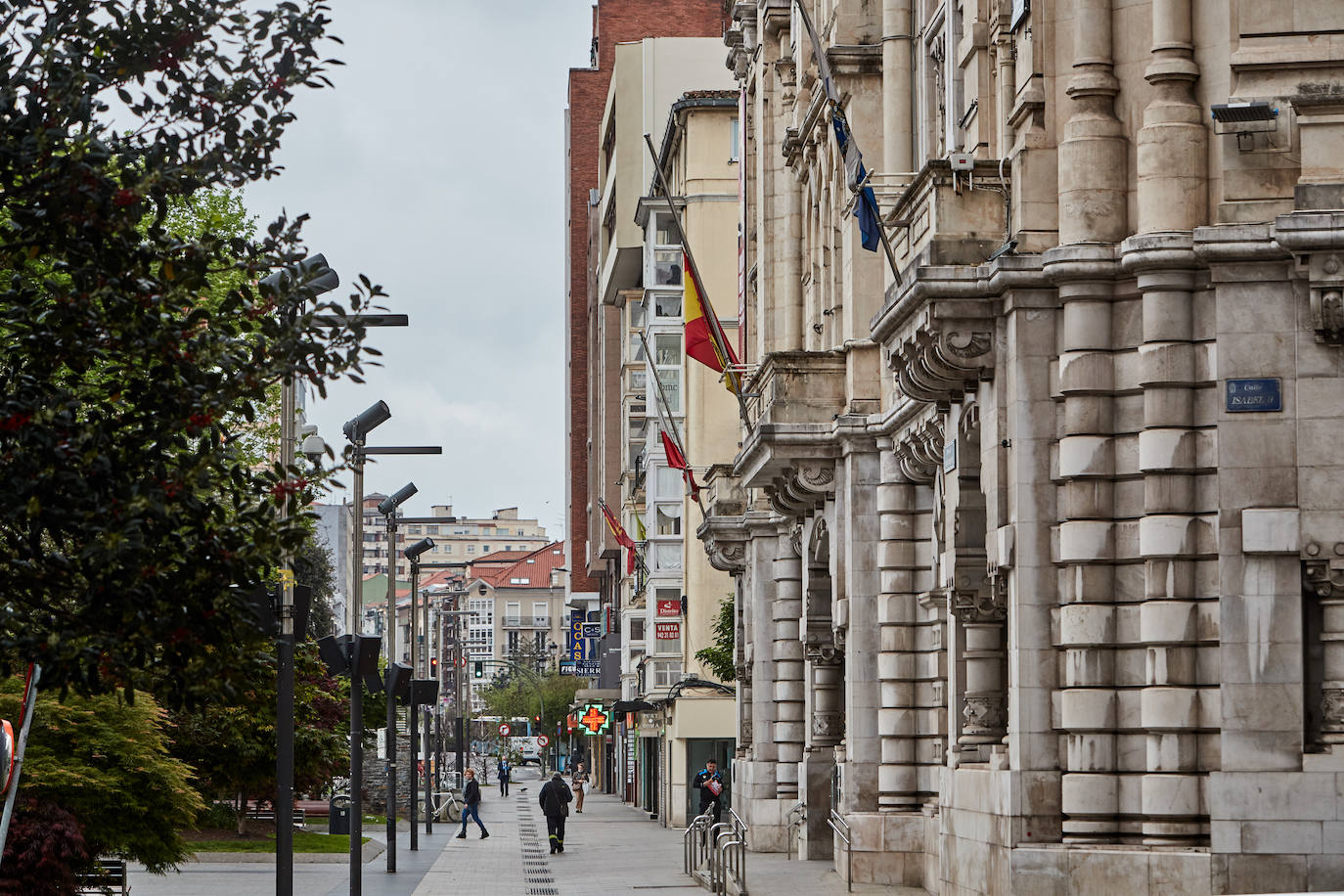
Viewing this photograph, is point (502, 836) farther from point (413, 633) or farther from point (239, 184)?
point (239, 184)

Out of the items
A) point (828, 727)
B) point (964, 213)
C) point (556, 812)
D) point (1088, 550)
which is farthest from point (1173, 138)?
point (556, 812)

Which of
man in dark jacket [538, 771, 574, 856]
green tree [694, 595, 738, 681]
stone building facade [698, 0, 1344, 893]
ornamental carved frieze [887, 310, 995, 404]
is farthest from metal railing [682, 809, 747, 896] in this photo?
green tree [694, 595, 738, 681]

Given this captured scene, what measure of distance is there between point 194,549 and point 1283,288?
12.5m

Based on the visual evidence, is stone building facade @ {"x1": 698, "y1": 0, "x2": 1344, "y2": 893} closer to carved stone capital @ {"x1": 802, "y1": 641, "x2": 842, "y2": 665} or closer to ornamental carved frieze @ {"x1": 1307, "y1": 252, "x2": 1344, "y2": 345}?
ornamental carved frieze @ {"x1": 1307, "y1": 252, "x2": 1344, "y2": 345}

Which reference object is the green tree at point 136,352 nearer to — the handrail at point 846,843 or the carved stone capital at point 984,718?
the carved stone capital at point 984,718

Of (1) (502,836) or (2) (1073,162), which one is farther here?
(1) (502,836)

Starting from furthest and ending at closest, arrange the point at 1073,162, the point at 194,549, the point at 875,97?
the point at 875,97 < the point at 1073,162 < the point at 194,549

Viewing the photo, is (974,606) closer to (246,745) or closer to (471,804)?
(246,745)

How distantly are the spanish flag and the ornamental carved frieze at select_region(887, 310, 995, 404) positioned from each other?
43.8 ft

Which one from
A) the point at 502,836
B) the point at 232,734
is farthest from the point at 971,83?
the point at 502,836

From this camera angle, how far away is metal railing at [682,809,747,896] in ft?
96.2

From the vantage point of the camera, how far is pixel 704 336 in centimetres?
3788

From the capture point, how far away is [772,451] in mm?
34156

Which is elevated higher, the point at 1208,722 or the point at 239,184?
the point at 239,184
